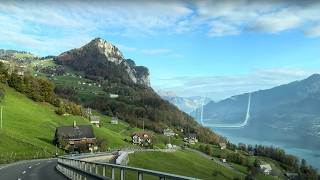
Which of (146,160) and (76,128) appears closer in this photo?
(146,160)

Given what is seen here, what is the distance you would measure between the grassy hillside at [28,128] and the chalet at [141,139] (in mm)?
16495

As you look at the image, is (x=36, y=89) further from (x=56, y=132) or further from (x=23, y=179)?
(x=23, y=179)

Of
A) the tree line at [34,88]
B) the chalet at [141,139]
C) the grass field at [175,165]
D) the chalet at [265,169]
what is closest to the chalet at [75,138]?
the grass field at [175,165]

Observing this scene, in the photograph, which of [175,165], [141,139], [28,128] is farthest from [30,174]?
[141,139]

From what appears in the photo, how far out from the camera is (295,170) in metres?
198

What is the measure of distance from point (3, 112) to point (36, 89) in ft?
124

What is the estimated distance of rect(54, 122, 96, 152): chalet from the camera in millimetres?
129125

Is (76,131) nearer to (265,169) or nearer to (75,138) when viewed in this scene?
(75,138)

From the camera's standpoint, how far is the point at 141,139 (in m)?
185

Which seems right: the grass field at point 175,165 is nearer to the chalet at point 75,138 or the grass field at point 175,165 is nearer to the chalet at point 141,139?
the chalet at point 75,138

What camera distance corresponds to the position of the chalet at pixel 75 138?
5084 inches

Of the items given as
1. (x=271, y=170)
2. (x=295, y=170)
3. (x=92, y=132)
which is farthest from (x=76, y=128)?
(x=295, y=170)

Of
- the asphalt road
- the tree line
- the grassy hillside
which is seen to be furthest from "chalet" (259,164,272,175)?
the asphalt road

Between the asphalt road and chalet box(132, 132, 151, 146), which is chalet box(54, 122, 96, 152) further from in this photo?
the asphalt road
